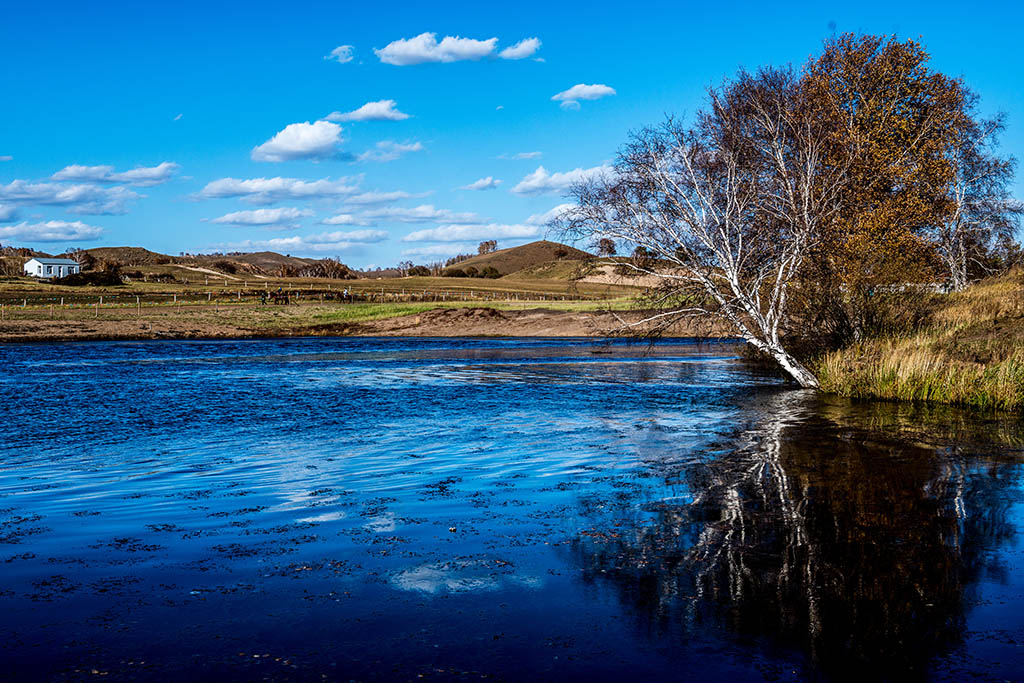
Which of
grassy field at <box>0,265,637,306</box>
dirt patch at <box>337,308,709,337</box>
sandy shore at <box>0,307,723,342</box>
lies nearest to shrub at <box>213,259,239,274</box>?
grassy field at <box>0,265,637,306</box>

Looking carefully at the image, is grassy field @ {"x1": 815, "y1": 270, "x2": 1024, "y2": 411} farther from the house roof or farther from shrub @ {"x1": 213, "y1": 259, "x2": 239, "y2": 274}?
shrub @ {"x1": 213, "y1": 259, "x2": 239, "y2": 274}

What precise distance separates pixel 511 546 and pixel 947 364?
17.1 m

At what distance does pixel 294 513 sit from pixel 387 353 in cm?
3618

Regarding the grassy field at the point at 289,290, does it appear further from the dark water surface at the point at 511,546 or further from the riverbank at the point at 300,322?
the dark water surface at the point at 511,546

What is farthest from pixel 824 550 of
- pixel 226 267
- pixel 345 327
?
pixel 226 267

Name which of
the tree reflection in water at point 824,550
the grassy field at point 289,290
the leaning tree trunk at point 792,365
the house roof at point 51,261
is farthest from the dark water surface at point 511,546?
the house roof at point 51,261

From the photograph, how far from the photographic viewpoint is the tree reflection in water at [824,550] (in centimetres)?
655

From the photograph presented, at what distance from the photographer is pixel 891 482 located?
12.4m

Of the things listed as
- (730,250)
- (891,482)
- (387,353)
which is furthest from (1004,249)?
(891,482)

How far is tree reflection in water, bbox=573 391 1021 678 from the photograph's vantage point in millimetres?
6551

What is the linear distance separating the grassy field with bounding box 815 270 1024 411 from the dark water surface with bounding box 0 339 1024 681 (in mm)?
1543

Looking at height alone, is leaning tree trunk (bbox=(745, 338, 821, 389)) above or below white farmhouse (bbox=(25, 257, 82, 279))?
below

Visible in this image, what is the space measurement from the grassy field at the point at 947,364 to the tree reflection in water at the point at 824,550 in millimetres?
6556

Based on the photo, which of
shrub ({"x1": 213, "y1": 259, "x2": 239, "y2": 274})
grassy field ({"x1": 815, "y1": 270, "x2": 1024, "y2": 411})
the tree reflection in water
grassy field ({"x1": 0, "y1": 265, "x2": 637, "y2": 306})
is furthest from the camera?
shrub ({"x1": 213, "y1": 259, "x2": 239, "y2": 274})
